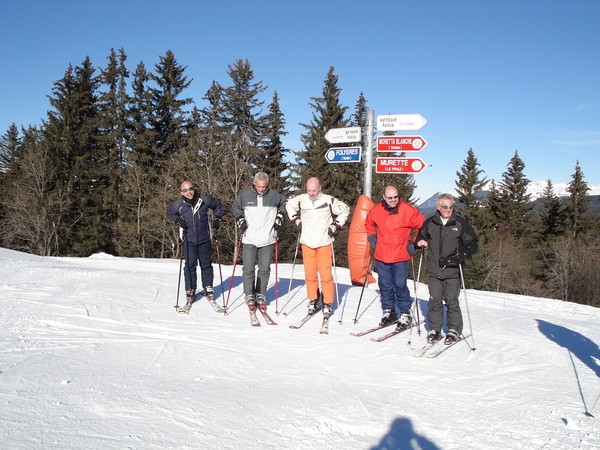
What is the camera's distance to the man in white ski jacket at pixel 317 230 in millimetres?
6207

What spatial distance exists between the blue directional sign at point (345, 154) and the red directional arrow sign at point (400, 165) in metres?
0.50

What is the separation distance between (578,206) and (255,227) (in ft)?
151

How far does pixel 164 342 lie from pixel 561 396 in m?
3.99

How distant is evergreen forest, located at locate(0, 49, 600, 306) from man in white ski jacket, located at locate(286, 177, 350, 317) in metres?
20.1

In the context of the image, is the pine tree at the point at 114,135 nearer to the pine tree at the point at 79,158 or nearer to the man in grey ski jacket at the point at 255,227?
the pine tree at the point at 79,158

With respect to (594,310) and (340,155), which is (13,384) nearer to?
(340,155)

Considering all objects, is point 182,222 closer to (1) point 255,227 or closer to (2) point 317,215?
(1) point 255,227

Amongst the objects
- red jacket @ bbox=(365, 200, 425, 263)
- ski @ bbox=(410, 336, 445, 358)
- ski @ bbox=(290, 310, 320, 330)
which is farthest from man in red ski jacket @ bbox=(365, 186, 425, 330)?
ski @ bbox=(290, 310, 320, 330)

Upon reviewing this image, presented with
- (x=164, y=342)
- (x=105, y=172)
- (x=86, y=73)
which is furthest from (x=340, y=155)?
(x=86, y=73)

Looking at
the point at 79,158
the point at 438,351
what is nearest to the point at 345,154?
the point at 438,351

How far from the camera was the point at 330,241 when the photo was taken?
20.5ft

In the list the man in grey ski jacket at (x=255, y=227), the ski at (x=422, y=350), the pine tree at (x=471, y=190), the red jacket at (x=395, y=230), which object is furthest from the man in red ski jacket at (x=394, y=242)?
the pine tree at (x=471, y=190)

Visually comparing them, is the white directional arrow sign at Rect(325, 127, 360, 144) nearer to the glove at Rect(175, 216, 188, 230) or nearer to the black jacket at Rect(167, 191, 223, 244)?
the black jacket at Rect(167, 191, 223, 244)

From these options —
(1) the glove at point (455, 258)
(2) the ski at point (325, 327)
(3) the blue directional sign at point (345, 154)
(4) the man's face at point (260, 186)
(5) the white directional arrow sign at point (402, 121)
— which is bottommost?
(2) the ski at point (325, 327)
